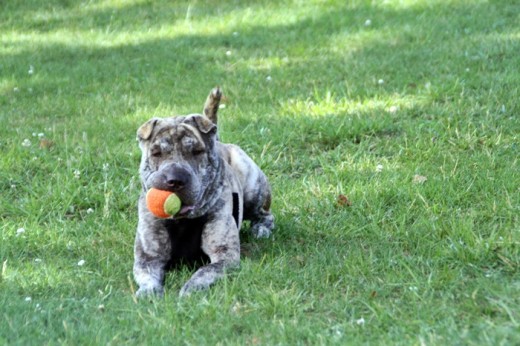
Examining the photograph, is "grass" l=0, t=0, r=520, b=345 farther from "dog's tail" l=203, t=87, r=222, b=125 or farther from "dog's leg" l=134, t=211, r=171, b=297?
"dog's tail" l=203, t=87, r=222, b=125

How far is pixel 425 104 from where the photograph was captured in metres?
8.59

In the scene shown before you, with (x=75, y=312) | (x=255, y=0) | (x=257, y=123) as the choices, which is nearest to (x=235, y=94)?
(x=257, y=123)

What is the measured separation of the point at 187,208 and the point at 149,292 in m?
0.58

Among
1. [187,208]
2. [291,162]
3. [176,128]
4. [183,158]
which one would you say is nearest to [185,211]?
[187,208]

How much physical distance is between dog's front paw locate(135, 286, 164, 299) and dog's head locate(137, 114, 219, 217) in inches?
19.4

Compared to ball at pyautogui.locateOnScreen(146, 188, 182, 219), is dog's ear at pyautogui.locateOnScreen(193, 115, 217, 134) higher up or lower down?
higher up

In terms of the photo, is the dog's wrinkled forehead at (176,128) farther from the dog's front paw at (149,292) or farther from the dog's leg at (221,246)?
the dog's front paw at (149,292)

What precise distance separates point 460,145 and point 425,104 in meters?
1.11

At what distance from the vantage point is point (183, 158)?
548 centimetres

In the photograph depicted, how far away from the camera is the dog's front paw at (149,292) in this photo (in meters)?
5.18

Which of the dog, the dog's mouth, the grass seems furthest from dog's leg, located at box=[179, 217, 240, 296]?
the dog's mouth

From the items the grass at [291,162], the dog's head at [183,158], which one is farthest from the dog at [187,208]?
the grass at [291,162]

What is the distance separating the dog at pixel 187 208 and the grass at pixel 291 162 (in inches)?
6.8

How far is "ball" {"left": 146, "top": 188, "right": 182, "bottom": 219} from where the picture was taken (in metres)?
5.27
